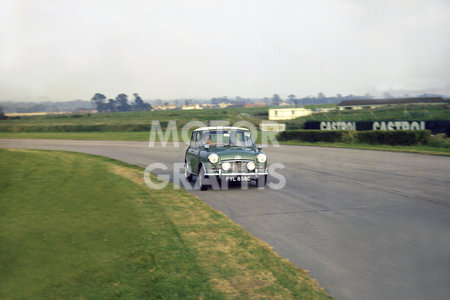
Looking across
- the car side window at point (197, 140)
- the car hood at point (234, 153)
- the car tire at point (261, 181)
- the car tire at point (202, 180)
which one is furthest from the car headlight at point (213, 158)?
the car side window at point (197, 140)

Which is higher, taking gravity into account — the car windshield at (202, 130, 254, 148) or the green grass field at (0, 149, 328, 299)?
the car windshield at (202, 130, 254, 148)

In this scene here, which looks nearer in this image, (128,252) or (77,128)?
(128,252)

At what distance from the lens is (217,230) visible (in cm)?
706

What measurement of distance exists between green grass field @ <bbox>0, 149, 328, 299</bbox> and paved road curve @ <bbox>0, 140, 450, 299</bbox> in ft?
1.58

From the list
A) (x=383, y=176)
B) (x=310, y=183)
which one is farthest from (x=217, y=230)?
(x=383, y=176)

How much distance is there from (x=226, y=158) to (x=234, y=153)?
319 mm

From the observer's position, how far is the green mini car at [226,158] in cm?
1103

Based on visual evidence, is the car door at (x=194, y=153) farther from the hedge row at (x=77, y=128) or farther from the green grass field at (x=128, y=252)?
the hedge row at (x=77, y=128)

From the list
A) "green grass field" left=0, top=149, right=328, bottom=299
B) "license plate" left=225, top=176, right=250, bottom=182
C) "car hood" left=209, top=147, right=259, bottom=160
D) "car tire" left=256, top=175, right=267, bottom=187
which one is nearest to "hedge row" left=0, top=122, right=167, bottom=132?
"car hood" left=209, top=147, right=259, bottom=160

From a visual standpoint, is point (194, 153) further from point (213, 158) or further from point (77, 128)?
point (77, 128)

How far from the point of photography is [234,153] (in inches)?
442

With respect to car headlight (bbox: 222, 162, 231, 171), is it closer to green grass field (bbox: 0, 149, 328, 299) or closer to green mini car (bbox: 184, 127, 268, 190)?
green mini car (bbox: 184, 127, 268, 190)

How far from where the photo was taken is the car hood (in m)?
11.1

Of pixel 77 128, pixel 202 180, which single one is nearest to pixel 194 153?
pixel 202 180
